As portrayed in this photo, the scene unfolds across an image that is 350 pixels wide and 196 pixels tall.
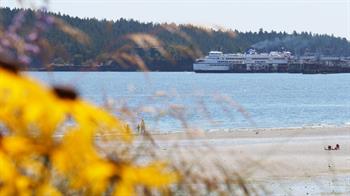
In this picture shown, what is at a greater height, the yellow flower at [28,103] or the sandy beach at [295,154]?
the yellow flower at [28,103]

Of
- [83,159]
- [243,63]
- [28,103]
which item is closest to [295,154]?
[83,159]

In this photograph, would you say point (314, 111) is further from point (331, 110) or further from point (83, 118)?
point (83, 118)

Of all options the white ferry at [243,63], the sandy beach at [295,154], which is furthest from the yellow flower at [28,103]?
the white ferry at [243,63]

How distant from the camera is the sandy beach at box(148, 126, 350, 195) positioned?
51.1ft

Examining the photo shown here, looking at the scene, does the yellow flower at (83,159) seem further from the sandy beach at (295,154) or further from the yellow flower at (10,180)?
the sandy beach at (295,154)

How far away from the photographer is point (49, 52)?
2.05 meters

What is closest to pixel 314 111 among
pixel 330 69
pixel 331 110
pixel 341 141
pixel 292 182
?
pixel 331 110

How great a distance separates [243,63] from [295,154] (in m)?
141

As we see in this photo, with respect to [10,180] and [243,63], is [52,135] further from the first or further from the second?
[243,63]

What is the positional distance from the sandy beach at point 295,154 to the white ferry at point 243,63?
4370 inches

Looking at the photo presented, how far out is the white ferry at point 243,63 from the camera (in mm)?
155500

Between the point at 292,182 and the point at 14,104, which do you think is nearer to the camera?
the point at 14,104

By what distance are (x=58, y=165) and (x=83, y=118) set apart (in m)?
0.10

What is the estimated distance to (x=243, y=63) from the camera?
168m
